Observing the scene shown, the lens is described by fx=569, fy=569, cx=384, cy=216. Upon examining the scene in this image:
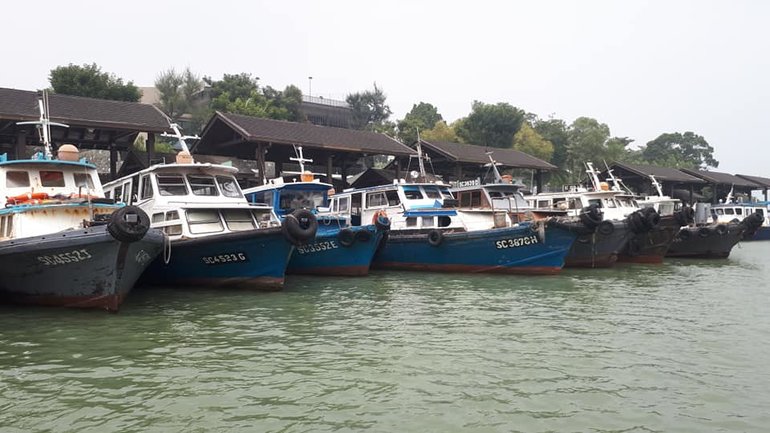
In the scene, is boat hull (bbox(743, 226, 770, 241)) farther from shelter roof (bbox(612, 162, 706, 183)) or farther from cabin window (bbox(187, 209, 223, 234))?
cabin window (bbox(187, 209, 223, 234))

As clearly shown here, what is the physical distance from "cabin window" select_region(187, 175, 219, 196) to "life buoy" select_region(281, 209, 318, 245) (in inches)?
90.1

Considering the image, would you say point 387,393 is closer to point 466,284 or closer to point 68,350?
point 68,350

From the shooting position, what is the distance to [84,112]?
18.4 m

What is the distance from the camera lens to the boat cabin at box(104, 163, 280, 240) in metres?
11.5

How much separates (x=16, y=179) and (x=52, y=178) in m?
0.58

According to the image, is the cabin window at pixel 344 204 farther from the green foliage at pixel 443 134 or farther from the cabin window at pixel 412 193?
the green foliage at pixel 443 134

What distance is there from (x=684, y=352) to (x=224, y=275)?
26.7ft

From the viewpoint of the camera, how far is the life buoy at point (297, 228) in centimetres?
1089

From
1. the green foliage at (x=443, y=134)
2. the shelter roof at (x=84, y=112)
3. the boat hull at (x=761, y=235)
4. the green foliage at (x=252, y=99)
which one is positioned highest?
the green foliage at (x=252, y=99)

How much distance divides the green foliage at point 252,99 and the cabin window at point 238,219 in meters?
25.9

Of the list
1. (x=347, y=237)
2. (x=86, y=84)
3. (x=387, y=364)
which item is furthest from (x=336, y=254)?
(x=86, y=84)

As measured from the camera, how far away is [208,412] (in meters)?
5.07

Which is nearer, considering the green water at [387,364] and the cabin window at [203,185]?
the green water at [387,364]

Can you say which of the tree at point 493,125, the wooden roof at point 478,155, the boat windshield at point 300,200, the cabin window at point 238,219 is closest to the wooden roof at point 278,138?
the wooden roof at point 478,155
